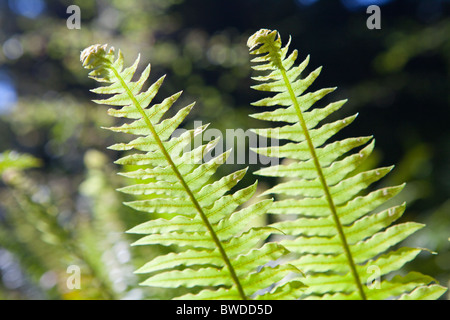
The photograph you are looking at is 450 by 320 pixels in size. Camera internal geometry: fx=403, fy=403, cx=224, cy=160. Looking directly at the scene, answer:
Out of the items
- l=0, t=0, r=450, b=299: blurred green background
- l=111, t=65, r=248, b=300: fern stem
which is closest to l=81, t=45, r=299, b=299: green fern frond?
l=111, t=65, r=248, b=300: fern stem

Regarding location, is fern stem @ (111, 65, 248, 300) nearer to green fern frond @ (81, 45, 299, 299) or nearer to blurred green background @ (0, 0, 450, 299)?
green fern frond @ (81, 45, 299, 299)

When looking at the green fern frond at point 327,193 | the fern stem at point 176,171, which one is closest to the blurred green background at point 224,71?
the green fern frond at point 327,193

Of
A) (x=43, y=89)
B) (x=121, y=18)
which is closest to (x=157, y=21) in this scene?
(x=121, y=18)

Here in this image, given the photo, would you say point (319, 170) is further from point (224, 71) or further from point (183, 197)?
point (224, 71)

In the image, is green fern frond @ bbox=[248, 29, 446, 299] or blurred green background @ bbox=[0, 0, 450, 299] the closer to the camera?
green fern frond @ bbox=[248, 29, 446, 299]

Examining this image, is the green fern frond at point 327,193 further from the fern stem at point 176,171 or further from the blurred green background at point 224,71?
the blurred green background at point 224,71

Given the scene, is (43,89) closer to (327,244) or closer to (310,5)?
(310,5)

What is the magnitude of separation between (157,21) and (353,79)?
3148 mm

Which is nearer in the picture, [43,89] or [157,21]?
[157,21]

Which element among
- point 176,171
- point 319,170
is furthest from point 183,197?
point 319,170

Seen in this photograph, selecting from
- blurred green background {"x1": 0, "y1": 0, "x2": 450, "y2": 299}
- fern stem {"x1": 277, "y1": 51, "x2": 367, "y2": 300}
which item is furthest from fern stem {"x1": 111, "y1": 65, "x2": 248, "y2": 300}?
blurred green background {"x1": 0, "y1": 0, "x2": 450, "y2": 299}

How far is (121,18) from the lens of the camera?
4.92 m

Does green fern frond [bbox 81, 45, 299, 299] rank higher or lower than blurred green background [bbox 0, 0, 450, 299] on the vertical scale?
lower

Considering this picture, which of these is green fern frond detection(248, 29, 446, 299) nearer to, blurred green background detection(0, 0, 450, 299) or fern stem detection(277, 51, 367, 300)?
fern stem detection(277, 51, 367, 300)
